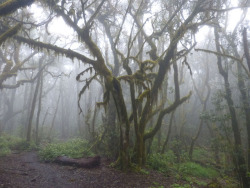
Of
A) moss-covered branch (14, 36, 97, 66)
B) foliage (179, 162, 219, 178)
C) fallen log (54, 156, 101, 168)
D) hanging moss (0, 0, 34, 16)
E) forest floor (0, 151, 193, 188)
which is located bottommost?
foliage (179, 162, 219, 178)

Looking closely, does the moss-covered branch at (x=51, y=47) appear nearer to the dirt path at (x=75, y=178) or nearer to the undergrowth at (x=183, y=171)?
the dirt path at (x=75, y=178)

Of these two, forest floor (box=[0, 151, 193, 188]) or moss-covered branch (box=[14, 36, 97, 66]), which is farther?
moss-covered branch (box=[14, 36, 97, 66])

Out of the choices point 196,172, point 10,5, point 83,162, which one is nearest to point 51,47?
point 10,5

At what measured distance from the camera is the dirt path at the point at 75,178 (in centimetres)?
684

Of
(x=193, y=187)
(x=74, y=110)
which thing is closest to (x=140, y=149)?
(x=193, y=187)

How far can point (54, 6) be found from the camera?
9273mm

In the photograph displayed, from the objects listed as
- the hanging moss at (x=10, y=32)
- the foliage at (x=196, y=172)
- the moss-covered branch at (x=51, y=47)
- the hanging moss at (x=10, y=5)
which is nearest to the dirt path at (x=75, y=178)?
the foliage at (x=196, y=172)

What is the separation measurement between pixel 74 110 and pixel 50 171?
32.7m

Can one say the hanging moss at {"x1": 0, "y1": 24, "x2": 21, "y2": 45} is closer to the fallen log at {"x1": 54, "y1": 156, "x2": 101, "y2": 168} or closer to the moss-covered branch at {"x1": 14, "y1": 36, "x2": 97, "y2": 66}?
the moss-covered branch at {"x1": 14, "y1": 36, "x2": 97, "y2": 66}

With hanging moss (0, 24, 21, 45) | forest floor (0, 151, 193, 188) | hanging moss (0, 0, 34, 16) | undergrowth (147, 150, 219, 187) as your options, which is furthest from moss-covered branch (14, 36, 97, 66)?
undergrowth (147, 150, 219, 187)

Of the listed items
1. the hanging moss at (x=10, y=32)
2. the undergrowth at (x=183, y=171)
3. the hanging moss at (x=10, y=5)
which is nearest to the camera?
the hanging moss at (x=10, y=5)

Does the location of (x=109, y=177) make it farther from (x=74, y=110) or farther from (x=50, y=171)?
(x=74, y=110)

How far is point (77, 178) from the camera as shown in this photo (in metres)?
7.50

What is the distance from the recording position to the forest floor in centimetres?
686
